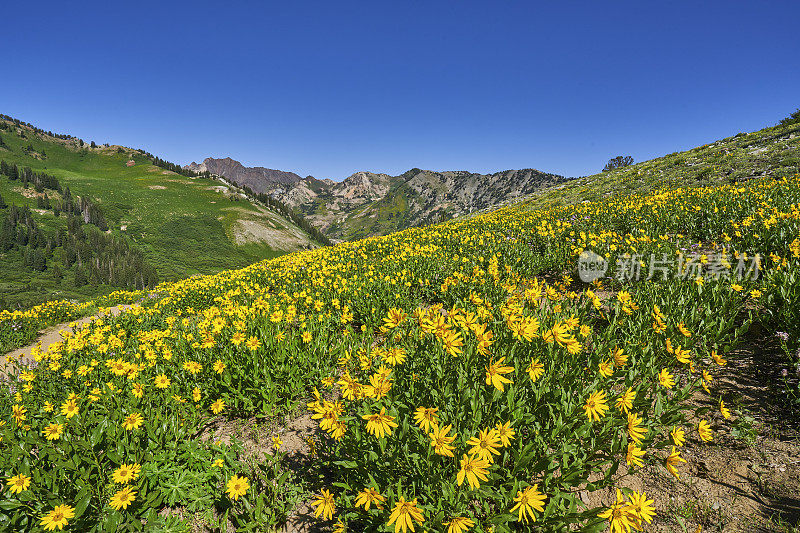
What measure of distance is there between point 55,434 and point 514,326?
496 cm

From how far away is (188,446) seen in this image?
11.3 feet

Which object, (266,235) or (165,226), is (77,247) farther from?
(266,235)

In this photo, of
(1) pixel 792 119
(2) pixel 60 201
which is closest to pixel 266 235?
(2) pixel 60 201

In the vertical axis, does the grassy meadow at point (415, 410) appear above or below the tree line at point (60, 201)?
below

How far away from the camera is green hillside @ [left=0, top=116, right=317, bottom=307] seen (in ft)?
356

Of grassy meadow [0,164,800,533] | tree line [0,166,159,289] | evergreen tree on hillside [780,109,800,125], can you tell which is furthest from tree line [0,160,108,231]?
evergreen tree on hillside [780,109,800,125]

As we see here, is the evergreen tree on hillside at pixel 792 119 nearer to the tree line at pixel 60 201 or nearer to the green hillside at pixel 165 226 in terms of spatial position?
the green hillside at pixel 165 226

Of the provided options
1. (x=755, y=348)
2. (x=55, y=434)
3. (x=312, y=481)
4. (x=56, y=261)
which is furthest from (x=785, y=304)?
(x=56, y=261)

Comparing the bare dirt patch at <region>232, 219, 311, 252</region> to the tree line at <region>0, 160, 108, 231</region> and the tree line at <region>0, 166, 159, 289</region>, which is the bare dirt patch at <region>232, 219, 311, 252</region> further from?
the tree line at <region>0, 160, 108, 231</region>

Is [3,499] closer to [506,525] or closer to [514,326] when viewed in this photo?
[506,525]

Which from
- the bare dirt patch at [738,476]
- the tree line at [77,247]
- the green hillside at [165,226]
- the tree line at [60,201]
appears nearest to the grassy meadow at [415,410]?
the bare dirt patch at [738,476]

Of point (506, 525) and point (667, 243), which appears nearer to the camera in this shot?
point (506, 525)

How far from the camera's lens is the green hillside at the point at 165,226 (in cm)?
10856

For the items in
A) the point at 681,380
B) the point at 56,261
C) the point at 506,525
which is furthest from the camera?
the point at 56,261
